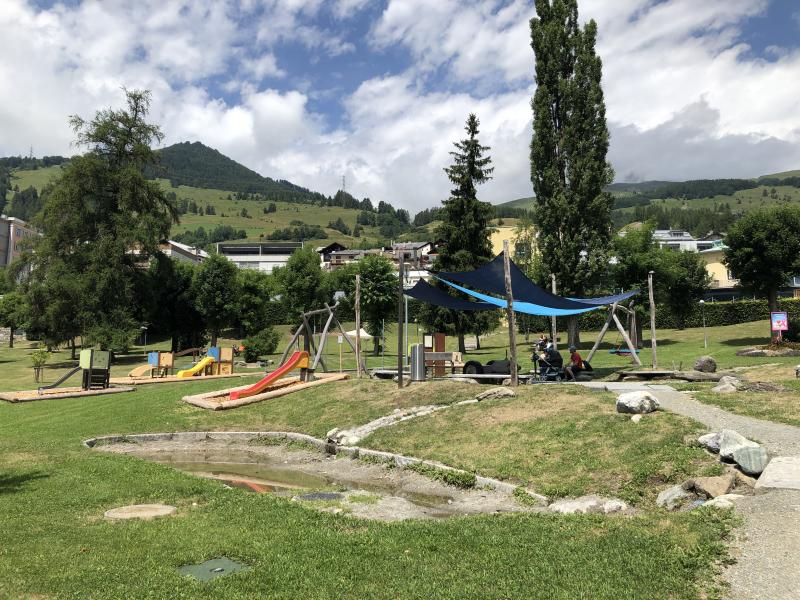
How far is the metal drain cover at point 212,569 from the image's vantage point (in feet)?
16.9

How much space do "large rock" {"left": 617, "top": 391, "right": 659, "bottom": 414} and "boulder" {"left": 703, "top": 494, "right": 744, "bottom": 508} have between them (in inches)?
150

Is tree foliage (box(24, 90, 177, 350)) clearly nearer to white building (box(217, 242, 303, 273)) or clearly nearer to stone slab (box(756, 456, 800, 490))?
stone slab (box(756, 456, 800, 490))

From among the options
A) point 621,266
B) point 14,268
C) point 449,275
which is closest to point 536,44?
point 621,266

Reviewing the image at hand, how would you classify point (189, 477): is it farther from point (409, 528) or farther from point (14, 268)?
point (14, 268)

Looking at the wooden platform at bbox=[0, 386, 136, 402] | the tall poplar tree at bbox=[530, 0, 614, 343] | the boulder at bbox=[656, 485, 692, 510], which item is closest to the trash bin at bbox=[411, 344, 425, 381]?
the boulder at bbox=[656, 485, 692, 510]

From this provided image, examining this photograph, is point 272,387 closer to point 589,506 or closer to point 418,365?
point 418,365

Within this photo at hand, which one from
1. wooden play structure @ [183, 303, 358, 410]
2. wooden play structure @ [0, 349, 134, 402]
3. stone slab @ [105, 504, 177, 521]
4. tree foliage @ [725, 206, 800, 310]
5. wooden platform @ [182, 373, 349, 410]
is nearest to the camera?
stone slab @ [105, 504, 177, 521]

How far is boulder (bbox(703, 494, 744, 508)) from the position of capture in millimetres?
6703

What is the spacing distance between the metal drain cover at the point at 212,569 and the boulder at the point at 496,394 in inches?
364

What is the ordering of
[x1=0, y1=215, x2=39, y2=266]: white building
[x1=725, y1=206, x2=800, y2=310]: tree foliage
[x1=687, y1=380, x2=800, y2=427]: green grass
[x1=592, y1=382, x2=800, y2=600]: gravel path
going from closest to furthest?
[x1=592, y1=382, x2=800, y2=600]: gravel path < [x1=687, y1=380, x2=800, y2=427]: green grass < [x1=725, y1=206, x2=800, y2=310]: tree foliage < [x1=0, y1=215, x2=39, y2=266]: white building

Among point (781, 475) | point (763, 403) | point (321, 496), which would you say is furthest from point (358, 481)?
point (763, 403)

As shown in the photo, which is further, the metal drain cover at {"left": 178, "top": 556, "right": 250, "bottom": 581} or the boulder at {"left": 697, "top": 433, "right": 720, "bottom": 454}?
the boulder at {"left": 697, "top": 433, "right": 720, "bottom": 454}

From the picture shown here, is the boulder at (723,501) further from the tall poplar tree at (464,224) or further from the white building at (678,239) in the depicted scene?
the white building at (678,239)

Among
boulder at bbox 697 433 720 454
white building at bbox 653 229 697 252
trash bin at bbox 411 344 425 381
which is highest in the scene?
white building at bbox 653 229 697 252
